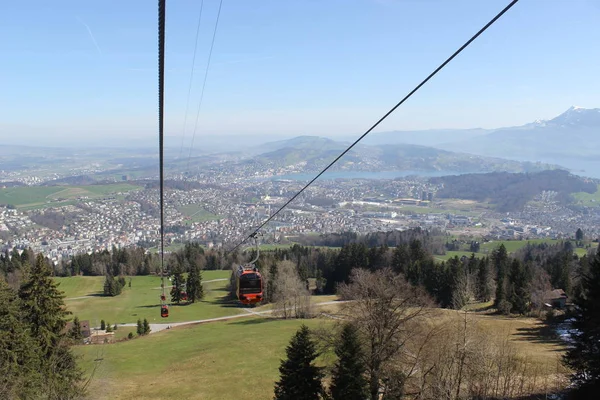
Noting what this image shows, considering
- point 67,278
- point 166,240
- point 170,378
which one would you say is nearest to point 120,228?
point 166,240

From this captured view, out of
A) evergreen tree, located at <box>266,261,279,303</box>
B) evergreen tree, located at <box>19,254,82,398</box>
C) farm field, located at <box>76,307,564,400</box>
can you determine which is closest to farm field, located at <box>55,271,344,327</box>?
evergreen tree, located at <box>266,261,279,303</box>

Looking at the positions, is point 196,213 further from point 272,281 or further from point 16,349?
point 16,349

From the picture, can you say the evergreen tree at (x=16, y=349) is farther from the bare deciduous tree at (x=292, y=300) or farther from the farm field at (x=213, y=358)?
the bare deciduous tree at (x=292, y=300)

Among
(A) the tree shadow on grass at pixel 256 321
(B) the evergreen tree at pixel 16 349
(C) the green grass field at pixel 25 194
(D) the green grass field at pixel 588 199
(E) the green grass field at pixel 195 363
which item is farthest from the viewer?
(D) the green grass field at pixel 588 199

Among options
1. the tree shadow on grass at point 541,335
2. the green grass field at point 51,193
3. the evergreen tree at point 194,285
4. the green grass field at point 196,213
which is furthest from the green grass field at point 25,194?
the tree shadow on grass at point 541,335

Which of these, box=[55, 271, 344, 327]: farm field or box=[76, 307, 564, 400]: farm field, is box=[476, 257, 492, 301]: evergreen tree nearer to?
box=[76, 307, 564, 400]: farm field
